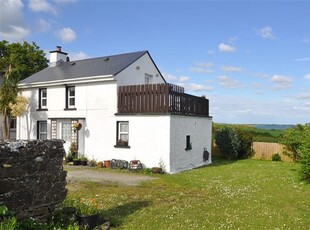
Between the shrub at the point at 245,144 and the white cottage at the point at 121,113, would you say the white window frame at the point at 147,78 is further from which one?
the shrub at the point at 245,144

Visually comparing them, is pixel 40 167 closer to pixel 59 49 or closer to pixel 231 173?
pixel 231 173

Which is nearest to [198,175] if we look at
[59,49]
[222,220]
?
[222,220]

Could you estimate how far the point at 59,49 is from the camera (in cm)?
2834

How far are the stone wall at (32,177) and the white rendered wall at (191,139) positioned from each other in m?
10.8

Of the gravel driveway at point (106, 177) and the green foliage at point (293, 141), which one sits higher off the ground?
the green foliage at point (293, 141)

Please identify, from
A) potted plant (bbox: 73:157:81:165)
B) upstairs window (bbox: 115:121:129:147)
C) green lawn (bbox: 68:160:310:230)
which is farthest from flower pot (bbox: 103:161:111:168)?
green lawn (bbox: 68:160:310:230)

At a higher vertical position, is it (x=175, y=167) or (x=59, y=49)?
(x=59, y=49)

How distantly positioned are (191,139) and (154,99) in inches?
169

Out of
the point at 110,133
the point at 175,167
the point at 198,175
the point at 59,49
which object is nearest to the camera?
the point at 198,175

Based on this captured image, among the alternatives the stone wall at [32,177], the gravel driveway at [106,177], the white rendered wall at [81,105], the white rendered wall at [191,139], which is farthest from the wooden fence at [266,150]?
the stone wall at [32,177]

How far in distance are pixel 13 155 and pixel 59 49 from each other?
2378cm

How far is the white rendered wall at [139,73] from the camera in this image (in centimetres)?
2052

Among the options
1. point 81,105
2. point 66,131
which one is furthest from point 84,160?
point 81,105

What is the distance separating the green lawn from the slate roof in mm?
9154
